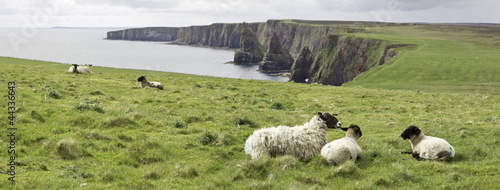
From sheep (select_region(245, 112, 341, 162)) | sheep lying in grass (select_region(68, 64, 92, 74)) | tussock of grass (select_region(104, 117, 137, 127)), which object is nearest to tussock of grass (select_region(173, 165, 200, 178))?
sheep (select_region(245, 112, 341, 162))

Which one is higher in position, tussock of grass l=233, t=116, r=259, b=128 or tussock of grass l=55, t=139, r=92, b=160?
tussock of grass l=233, t=116, r=259, b=128

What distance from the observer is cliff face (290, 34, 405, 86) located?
138 metres

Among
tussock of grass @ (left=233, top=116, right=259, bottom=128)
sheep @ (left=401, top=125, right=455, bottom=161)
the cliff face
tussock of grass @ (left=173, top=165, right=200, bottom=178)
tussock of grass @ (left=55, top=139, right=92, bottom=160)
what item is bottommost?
tussock of grass @ (left=173, top=165, right=200, bottom=178)

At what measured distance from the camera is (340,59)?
163 metres

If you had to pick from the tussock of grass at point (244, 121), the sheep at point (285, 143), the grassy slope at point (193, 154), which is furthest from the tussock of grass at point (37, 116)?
the sheep at point (285, 143)

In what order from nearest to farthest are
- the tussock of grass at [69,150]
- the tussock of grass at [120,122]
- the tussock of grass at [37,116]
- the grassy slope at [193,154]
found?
the grassy slope at [193,154] → the tussock of grass at [69,150] → the tussock of grass at [37,116] → the tussock of grass at [120,122]

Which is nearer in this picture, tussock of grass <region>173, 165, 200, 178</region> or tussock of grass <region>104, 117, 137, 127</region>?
tussock of grass <region>173, 165, 200, 178</region>

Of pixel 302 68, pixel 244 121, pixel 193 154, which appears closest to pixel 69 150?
pixel 193 154

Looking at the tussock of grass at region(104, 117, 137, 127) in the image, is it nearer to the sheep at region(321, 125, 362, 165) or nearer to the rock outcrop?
the sheep at region(321, 125, 362, 165)

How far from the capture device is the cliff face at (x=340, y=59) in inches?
5423

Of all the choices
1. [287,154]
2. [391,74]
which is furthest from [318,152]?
[391,74]

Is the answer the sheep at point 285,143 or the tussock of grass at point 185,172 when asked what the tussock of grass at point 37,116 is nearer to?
the tussock of grass at point 185,172

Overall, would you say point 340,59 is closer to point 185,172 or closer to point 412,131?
point 412,131

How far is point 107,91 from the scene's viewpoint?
938 inches
